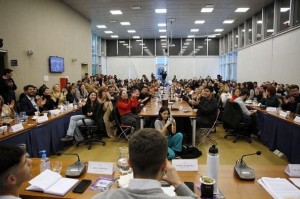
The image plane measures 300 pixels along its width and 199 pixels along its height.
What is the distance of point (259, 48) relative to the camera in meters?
10.4

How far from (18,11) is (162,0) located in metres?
4.45

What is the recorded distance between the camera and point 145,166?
3.31 feet

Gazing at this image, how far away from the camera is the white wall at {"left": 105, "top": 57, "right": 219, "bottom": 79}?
1803 cm

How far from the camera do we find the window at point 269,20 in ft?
30.5

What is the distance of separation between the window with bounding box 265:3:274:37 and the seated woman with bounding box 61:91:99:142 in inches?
287

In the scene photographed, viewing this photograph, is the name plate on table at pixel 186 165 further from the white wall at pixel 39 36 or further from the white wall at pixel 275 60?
the white wall at pixel 275 60

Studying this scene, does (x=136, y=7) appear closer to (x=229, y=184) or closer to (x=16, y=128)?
(x=16, y=128)

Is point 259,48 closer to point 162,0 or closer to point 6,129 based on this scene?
point 162,0

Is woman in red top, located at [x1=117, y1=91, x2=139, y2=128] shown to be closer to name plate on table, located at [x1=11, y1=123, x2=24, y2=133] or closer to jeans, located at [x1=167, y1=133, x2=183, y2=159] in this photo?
jeans, located at [x1=167, y1=133, x2=183, y2=159]

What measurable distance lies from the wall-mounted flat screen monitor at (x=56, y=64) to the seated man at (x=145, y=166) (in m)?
7.92

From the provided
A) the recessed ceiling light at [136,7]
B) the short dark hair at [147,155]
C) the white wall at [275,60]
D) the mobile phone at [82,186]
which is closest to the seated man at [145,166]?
the short dark hair at [147,155]

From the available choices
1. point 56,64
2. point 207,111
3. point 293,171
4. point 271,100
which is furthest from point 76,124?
point 271,100

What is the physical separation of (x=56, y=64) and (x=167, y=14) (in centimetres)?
497

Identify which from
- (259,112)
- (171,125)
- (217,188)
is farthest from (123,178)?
(259,112)
